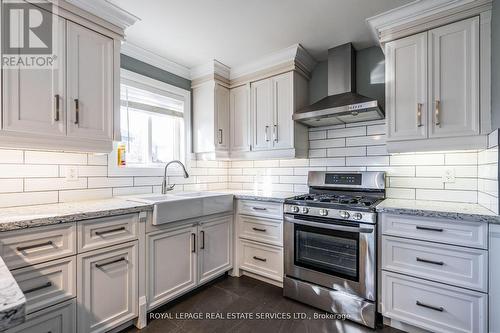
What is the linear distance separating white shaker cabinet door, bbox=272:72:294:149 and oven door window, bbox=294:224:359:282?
943mm

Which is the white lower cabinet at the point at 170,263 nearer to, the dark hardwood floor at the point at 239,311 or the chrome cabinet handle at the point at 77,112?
the dark hardwood floor at the point at 239,311

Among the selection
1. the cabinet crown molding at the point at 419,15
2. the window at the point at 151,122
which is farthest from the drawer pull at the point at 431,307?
the window at the point at 151,122

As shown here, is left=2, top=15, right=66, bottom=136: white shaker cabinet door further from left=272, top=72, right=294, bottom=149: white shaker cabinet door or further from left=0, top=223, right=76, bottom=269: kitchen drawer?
left=272, top=72, right=294, bottom=149: white shaker cabinet door

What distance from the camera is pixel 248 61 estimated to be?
2.88 m

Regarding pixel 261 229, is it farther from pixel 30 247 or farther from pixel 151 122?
pixel 30 247

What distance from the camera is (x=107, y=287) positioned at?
5.58ft

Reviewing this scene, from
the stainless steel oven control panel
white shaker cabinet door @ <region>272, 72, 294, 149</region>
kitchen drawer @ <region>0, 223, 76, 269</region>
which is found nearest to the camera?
kitchen drawer @ <region>0, 223, 76, 269</region>

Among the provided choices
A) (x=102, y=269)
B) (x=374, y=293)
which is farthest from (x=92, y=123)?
(x=374, y=293)

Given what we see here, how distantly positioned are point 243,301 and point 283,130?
5.74 ft

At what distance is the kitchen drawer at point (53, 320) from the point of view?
1.35 meters

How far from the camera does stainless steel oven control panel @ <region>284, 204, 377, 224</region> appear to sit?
190cm

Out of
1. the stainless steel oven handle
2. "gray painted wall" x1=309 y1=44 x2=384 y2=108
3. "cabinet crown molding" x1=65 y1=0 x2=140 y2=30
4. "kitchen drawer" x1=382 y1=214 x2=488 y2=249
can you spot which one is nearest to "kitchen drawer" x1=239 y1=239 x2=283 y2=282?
the stainless steel oven handle

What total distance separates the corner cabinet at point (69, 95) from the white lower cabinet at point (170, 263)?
88 cm

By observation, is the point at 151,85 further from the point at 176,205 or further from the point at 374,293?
the point at 374,293
